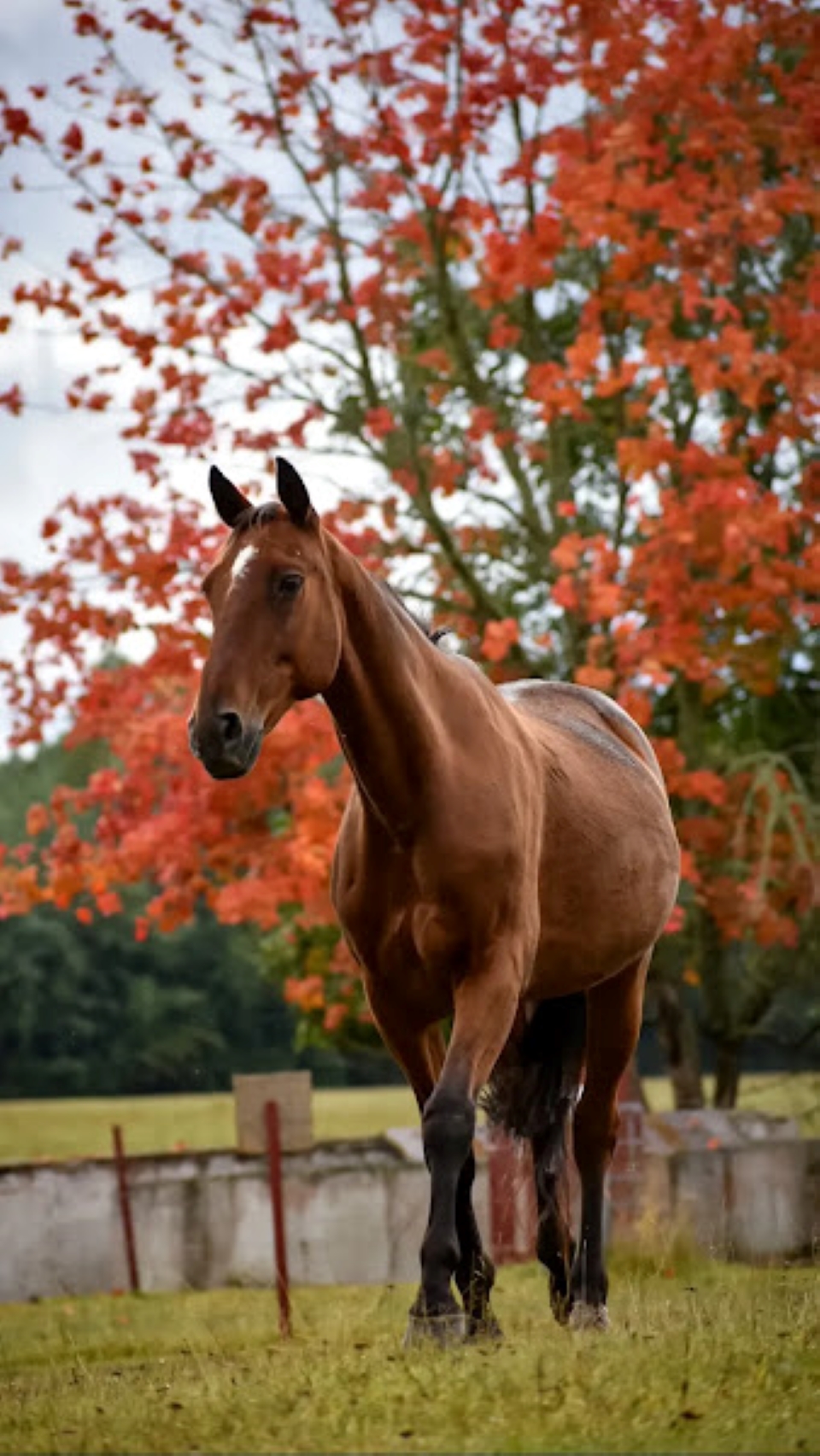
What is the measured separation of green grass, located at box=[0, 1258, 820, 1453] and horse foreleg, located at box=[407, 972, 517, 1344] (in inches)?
6.8

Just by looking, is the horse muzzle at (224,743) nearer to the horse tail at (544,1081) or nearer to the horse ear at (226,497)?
the horse ear at (226,497)

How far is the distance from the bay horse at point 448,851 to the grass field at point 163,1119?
1501 cm

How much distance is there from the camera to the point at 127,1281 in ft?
44.4

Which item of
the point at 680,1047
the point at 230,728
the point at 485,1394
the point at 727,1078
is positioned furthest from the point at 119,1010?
the point at 485,1394

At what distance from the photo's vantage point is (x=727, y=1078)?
57.1 feet

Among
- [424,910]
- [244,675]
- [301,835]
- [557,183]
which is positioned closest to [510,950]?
[424,910]

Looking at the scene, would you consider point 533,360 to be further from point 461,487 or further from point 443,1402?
point 443,1402

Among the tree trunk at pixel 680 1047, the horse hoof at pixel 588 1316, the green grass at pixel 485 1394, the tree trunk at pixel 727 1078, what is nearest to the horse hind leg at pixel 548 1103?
the horse hoof at pixel 588 1316

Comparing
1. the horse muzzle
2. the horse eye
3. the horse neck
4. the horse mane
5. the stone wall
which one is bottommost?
the stone wall

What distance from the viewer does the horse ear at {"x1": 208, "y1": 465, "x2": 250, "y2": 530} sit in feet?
19.4

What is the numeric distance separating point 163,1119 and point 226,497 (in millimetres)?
28628

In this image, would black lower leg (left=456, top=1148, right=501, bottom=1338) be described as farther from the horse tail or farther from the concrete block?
the concrete block

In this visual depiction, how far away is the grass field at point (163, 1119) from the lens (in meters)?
27.7

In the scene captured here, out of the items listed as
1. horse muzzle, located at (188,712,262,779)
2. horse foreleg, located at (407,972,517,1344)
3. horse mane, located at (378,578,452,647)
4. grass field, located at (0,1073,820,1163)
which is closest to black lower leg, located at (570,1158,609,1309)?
horse foreleg, located at (407,972,517,1344)
